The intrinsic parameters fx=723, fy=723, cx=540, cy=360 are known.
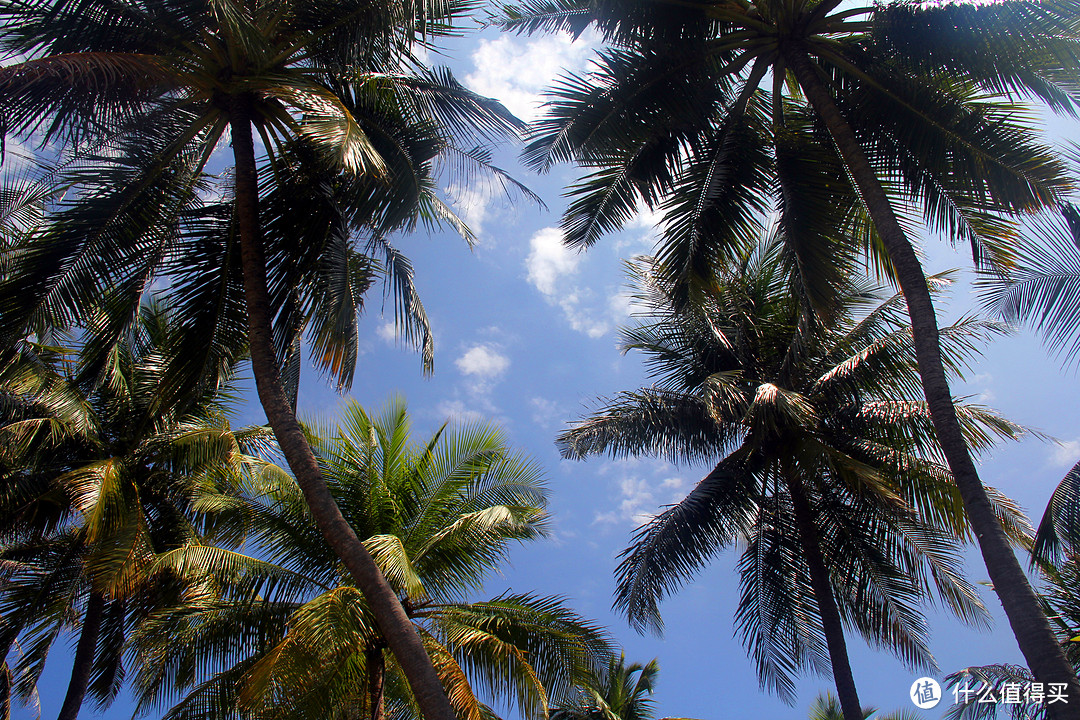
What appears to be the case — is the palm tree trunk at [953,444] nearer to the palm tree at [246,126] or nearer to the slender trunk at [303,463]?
the palm tree at [246,126]

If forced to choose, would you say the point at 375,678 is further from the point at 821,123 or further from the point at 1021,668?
the point at 1021,668

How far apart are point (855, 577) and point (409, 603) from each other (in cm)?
788

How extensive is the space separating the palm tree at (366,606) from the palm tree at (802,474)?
2.78 metres

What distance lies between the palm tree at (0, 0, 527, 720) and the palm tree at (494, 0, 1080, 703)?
66.4 inches

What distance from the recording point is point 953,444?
6.08 m

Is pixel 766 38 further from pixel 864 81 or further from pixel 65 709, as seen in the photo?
pixel 65 709

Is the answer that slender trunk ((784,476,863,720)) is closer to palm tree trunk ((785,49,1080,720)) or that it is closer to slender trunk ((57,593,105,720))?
palm tree trunk ((785,49,1080,720))

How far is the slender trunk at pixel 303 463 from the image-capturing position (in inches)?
256

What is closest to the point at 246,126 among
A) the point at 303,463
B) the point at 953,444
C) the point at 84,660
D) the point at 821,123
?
the point at 303,463

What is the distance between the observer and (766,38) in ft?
27.5

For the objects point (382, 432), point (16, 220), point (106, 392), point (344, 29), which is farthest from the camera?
point (106, 392)

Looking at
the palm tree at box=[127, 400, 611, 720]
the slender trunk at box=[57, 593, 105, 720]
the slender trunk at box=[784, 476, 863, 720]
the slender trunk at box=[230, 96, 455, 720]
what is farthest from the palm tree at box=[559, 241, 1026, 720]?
the slender trunk at box=[57, 593, 105, 720]

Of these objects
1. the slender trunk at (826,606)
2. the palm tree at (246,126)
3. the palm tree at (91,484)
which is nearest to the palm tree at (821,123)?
the palm tree at (246,126)

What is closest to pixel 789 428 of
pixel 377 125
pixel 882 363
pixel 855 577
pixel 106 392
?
pixel 882 363
